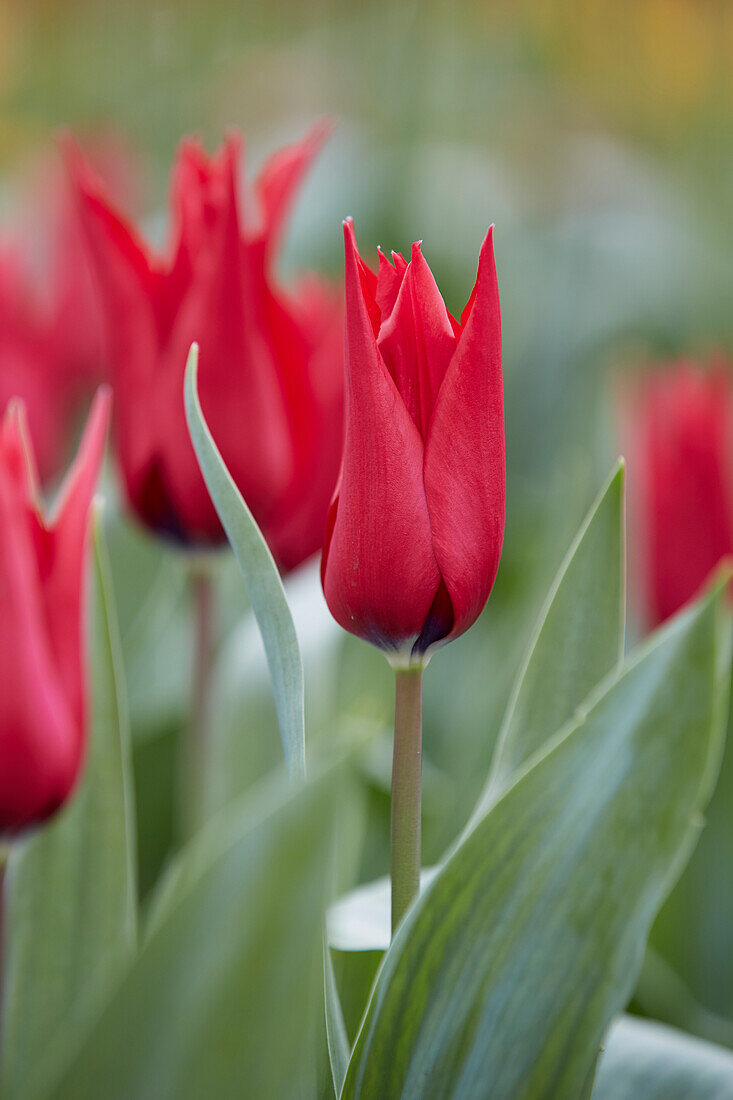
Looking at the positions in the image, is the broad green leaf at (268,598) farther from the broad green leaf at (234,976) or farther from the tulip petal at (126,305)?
the tulip petal at (126,305)

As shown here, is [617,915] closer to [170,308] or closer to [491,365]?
[491,365]

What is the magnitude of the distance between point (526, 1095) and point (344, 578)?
14 cm

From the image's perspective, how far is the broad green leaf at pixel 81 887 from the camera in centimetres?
39

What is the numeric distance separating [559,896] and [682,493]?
365 millimetres

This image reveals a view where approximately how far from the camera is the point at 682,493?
610 mm

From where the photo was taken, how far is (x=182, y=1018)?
0.24 m

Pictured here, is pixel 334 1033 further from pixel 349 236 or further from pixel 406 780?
pixel 349 236

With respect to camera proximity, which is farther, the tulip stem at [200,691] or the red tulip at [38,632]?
the tulip stem at [200,691]

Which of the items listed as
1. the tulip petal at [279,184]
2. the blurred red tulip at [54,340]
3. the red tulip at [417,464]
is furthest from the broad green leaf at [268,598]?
the blurred red tulip at [54,340]

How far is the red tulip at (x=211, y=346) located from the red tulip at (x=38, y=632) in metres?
0.11

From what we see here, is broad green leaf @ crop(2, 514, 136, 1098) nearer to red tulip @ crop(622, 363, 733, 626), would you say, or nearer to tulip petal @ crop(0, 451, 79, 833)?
tulip petal @ crop(0, 451, 79, 833)

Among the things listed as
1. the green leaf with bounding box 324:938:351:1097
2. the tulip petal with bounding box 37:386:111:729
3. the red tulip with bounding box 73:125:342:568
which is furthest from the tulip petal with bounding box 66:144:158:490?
the green leaf with bounding box 324:938:351:1097

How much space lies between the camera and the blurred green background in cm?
59

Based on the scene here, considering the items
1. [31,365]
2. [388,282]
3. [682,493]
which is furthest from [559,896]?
[31,365]
